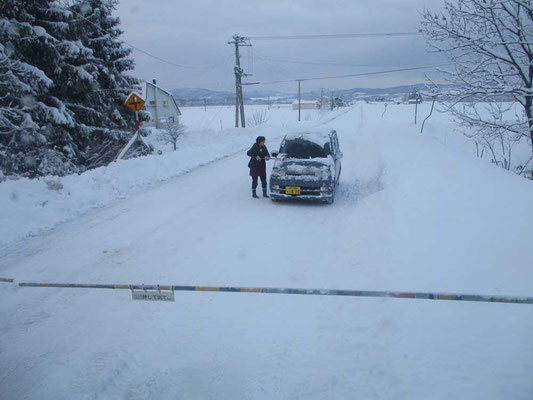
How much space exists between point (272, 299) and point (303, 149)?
6.20 metres

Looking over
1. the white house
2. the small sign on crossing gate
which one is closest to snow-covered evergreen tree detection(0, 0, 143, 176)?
the small sign on crossing gate

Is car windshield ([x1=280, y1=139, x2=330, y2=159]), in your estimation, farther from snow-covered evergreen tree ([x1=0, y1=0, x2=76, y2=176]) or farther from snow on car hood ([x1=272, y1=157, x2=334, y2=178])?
snow-covered evergreen tree ([x1=0, y1=0, x2=76, y2=176])

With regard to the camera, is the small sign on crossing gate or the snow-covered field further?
the small sign on crossing gate

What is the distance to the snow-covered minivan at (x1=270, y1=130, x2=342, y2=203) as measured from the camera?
905 centimetres

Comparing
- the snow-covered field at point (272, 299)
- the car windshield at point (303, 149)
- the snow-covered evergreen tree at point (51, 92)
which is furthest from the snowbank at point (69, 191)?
the car windshield at point (303, 149)

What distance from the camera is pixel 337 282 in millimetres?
5023

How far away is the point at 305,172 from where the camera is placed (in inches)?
363

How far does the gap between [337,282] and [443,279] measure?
144 cm

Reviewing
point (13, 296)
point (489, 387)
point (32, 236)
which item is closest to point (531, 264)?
point (489, 387)

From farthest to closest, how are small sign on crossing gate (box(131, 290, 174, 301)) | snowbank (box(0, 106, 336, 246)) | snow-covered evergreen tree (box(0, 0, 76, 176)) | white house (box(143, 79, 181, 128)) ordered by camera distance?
white house (box(143, 79, 181, 128)) < snow-covered evergreen tree (box(0, 0, 76, 176)) < snowbank (box(0, 106, 336, 246)) < small sign on crossing gate (box(131, 290, 174, 301))

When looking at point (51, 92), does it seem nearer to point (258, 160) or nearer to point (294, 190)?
point (258, 160)

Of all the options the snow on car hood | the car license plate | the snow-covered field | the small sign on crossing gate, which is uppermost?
the snow on car hood

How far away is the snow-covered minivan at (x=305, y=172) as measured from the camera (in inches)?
356

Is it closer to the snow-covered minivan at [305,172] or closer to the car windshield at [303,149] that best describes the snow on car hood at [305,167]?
the snow-covered minivan at [305,172]
